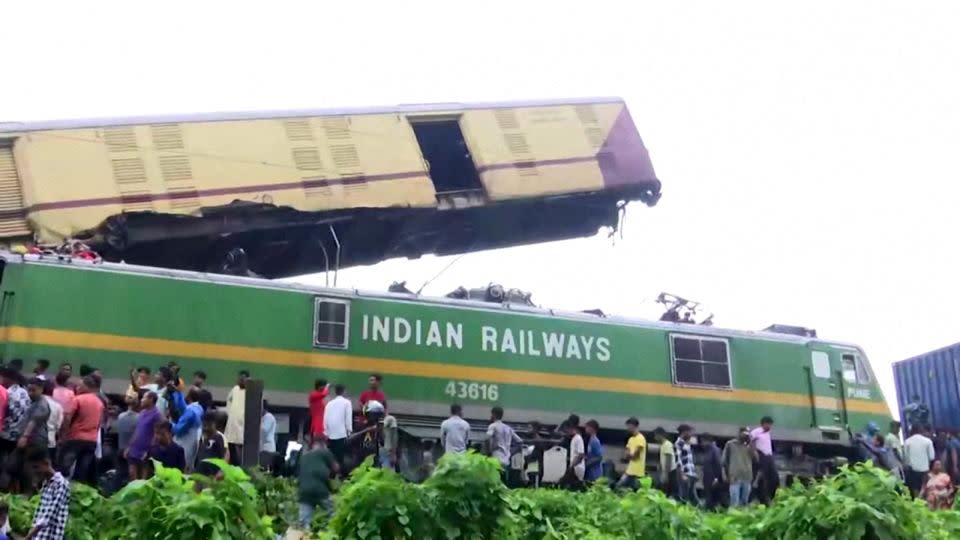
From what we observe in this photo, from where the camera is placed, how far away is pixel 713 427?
17.3m

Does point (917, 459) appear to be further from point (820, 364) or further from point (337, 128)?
point (337, 128)

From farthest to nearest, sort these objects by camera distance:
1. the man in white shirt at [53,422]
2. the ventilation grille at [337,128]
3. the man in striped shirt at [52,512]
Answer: the ventilation grille at [337,128], the man in white shirt at [53,422], the man in striped shirt at [52,512]

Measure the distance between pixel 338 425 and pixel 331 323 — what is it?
98.5 inches

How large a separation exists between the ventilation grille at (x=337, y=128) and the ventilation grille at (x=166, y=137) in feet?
7.22

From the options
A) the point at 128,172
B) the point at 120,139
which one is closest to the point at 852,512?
the point at 128,172

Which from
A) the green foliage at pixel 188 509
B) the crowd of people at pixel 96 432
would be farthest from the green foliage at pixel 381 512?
the crowd of people at pixel 96 432

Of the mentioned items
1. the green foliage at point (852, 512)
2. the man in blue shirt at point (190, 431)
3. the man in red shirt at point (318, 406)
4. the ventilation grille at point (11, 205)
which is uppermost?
the ventilation grille at point (11, 205)

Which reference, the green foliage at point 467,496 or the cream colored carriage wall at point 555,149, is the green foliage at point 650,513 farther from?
the cream colored carriage wall at point 555,149

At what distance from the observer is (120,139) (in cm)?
1627

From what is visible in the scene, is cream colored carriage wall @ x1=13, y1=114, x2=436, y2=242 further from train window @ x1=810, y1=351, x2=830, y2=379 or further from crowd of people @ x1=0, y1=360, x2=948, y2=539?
train window @ x1=810, y1=351, x2=830, y2=379

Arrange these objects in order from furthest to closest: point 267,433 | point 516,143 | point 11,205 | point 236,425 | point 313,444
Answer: point 516,143 → point 11,205 → point 267,433 → point 236,425 → point 313,444

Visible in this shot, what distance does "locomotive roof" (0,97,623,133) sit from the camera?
15.8 m

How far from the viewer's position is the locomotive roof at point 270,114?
51.7 feet

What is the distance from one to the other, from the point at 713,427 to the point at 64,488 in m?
11.5
